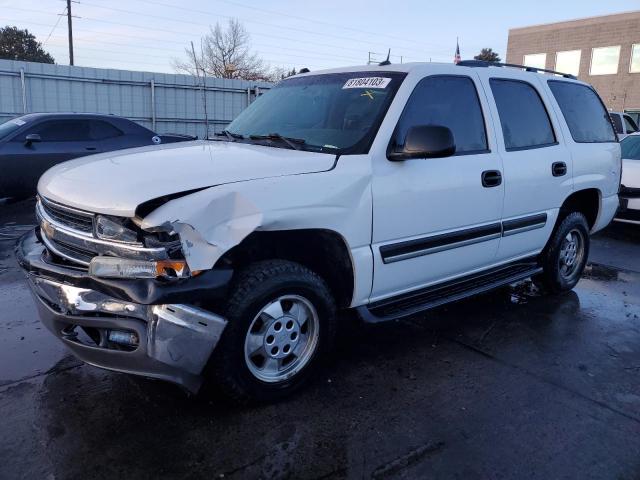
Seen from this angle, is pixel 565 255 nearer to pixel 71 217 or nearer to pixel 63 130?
pixel 71 217

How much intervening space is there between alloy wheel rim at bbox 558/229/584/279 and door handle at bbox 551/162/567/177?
0.69 meters

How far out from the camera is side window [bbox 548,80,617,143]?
493 cm

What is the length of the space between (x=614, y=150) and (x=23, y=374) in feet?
18.1

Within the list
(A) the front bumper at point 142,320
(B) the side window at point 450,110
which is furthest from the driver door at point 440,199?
(A) the front bumper at point 142,320

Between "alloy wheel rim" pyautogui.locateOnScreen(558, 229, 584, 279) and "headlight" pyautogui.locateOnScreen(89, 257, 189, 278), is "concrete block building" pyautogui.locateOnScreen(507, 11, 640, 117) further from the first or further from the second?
"headlight" pyautogui.locateOnScreen(89, 257, 189, 278)

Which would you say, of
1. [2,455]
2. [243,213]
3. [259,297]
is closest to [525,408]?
[259,297]

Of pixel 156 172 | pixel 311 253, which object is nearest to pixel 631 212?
pixel 311 253

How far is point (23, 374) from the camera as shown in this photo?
337cm

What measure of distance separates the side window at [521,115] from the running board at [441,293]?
40.4 inches

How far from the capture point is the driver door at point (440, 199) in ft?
11.0

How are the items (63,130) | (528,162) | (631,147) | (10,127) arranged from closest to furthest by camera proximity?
(528,162) < (10,127) < (63,130) < (631,147)

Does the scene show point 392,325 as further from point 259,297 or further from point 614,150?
point 614,150

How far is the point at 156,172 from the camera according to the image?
2.83 meters

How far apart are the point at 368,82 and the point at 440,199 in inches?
37.3
